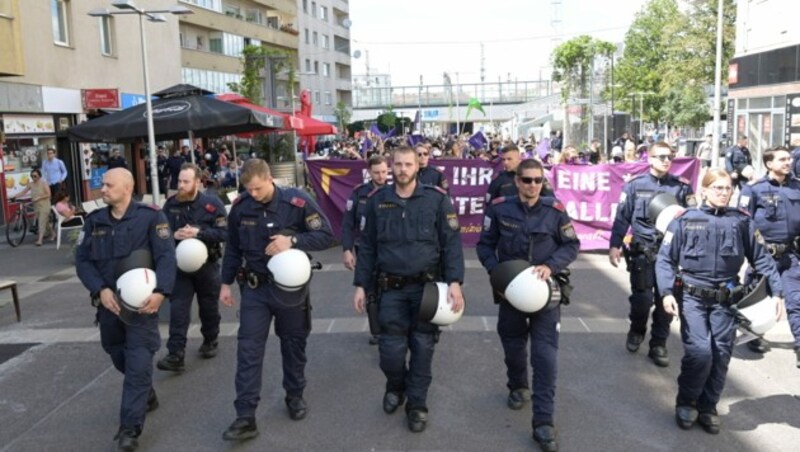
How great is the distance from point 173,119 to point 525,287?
9752 mm

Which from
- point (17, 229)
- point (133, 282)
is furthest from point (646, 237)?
point (17, 229)

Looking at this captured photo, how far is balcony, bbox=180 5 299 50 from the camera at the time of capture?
44.2 metres

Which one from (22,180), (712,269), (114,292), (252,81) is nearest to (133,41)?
(252,81)

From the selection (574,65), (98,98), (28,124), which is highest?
(574,65)

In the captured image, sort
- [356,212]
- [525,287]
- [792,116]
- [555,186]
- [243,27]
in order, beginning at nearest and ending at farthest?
[525,287]
[356,212]
[555,186]
[792,116]
[243,27]

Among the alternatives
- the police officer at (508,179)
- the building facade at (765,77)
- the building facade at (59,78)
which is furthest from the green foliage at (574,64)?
the police officer at (508,179)

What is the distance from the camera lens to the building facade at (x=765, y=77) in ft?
81.0

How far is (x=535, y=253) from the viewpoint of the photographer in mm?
4773

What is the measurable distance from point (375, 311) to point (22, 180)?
16.8 meters

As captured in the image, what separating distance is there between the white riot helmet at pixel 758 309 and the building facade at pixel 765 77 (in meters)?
21.7

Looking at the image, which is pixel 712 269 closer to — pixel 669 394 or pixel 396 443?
pixel 669 394

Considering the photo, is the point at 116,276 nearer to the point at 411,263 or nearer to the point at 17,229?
the point at 411,263

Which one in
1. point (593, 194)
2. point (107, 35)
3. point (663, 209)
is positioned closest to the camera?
point (663, 209)

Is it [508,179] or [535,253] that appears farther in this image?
[508,179]
